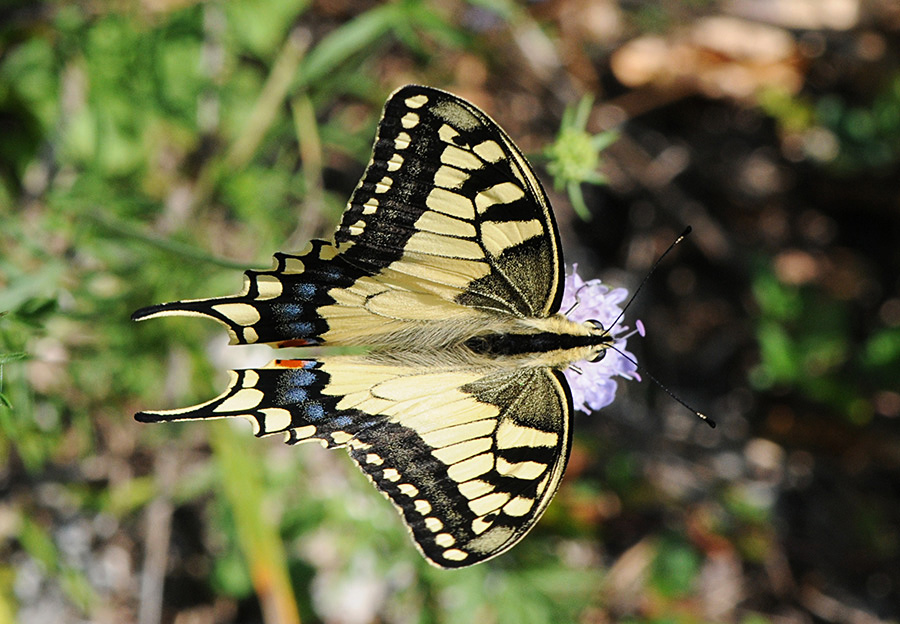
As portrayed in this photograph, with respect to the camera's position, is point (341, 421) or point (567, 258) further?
point (567, 258)

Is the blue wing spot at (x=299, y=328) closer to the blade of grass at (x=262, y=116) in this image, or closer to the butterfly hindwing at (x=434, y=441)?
the butterfly hindwing at (x=434, y=441)

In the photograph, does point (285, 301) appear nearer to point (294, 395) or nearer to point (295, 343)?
point (295, 343)

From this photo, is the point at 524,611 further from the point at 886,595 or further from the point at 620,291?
the point at 886,595

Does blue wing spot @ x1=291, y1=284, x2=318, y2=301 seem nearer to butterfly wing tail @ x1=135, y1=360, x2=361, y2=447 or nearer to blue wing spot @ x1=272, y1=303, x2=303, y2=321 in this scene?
blue wing spot @ x1=272, y1=303, x2=303, y2=321

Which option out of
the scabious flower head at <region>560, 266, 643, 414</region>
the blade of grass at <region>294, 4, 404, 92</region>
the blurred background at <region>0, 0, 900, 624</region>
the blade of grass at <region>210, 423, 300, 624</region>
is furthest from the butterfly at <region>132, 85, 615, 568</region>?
the blade of grass at <region>294, 4, 404, 92</region>

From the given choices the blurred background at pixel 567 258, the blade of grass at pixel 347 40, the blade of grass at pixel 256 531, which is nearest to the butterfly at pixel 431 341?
the blurred background at pixel 567 258

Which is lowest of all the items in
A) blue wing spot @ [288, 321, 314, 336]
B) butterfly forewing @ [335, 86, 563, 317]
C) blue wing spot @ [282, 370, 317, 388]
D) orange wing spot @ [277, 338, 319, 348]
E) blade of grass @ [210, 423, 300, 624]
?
blade of grass @ [210, 423, 300, 624]

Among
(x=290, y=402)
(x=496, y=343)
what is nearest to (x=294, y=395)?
(x=290, y=402)
